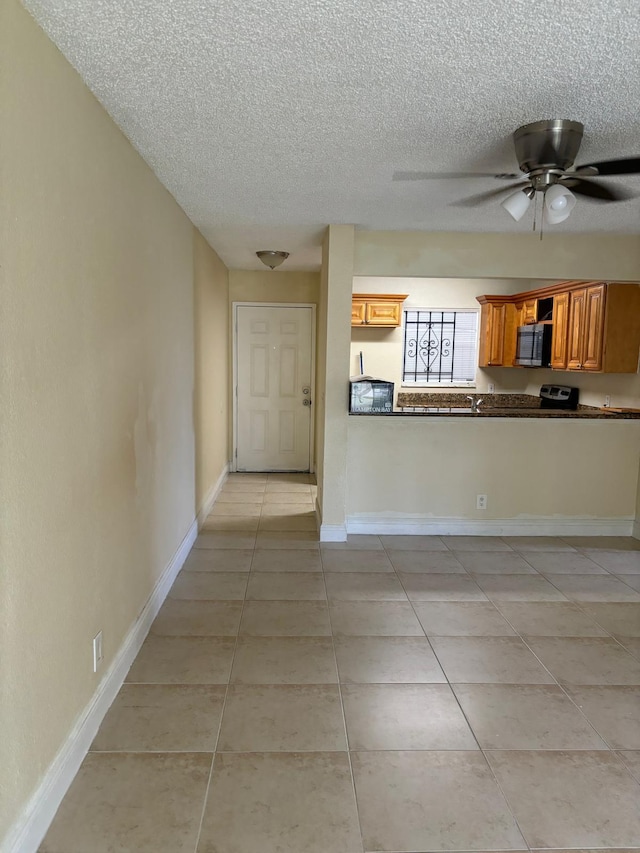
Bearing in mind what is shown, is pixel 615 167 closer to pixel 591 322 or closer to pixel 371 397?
pixel 371 397

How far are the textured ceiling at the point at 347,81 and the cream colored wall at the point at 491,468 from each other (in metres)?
1.98

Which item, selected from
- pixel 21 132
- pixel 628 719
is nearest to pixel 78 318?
pixel 21 132

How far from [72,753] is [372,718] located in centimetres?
110

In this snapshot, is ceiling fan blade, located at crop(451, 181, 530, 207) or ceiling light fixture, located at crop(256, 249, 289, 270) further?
ceiling light fixture, located at crop(256, 249, 289, 270)

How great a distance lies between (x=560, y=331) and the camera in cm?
561

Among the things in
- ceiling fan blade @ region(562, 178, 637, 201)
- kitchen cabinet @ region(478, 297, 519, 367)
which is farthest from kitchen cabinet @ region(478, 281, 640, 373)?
ceiling fan blade @ region(562, 178, 637, 201)

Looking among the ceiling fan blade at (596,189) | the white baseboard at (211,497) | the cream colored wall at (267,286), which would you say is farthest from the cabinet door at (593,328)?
the white baseboard at (211,497)

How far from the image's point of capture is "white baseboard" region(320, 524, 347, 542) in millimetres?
4379

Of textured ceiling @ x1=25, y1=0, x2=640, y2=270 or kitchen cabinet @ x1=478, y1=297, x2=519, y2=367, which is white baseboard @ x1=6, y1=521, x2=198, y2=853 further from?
kitchen cabinet @ x1=478, y1=297, x2=519, y2=367

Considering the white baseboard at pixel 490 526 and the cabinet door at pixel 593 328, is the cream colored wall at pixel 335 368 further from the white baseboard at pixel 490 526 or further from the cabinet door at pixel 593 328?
the cabinet door at pixel 593 328

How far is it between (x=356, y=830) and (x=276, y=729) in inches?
21.1

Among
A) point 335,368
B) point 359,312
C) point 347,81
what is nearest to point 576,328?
point 359,312

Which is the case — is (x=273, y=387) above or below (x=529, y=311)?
below

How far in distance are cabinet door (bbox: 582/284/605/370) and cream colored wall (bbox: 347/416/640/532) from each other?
2.21ft
